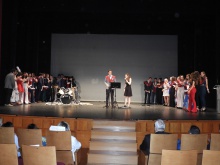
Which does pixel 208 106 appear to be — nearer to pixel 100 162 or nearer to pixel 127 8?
pixel 127 8

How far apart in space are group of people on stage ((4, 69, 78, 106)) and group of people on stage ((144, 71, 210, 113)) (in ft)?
13.0

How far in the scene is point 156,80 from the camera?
15.2 meters

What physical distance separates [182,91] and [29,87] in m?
6.11

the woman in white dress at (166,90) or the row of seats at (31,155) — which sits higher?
the woman in white dress at (166,90)

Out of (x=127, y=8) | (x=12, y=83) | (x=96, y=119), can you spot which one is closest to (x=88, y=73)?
(x=127, y=8)

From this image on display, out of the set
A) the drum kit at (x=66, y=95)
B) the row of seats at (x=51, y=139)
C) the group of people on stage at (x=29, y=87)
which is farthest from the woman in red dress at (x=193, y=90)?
the row of seats at (x=51, y=139)

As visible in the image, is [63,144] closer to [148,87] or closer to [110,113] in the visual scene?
[110,113]

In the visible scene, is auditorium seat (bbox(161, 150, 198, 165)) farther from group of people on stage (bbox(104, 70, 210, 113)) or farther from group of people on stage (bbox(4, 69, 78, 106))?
group of people on stage (bbox(4, 69, 78, 106))

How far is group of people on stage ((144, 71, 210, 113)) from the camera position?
388 inches

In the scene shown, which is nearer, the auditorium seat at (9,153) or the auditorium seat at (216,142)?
the auditorium seat at (9,153)

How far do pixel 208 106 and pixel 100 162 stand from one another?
27.2 feet

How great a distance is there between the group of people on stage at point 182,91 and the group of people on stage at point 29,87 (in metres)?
3.97

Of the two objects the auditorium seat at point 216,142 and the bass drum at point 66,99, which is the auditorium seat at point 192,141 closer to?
the auditorium seat at point 216,142

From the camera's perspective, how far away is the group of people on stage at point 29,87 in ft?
35.5
